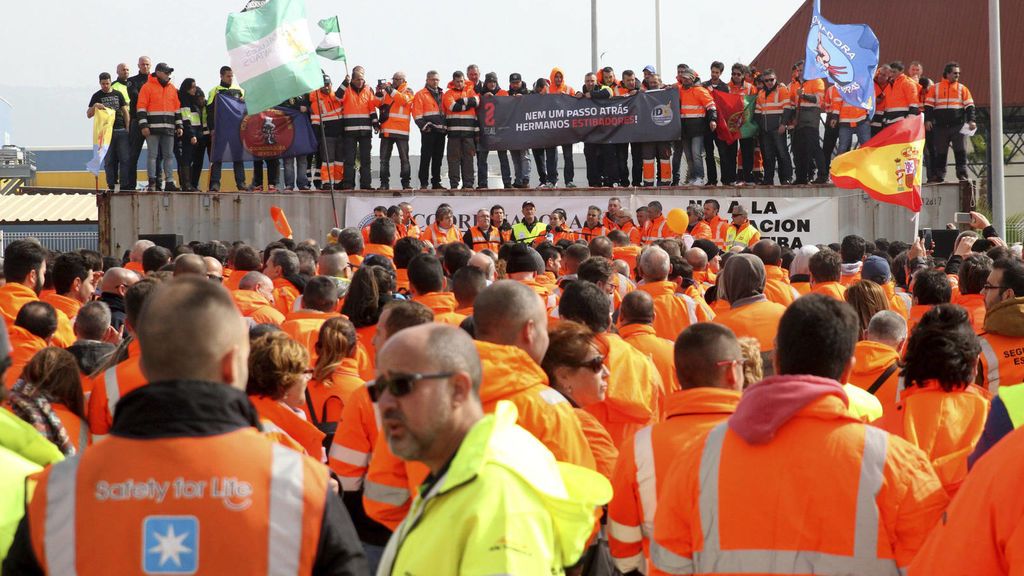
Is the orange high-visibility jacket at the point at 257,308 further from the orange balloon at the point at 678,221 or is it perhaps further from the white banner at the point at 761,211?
the white banner at the point at 761,211

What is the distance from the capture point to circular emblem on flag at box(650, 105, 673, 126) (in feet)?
64.5

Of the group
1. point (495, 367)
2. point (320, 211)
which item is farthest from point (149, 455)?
point (320, 211)

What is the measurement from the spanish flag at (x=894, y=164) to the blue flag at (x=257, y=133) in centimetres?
904

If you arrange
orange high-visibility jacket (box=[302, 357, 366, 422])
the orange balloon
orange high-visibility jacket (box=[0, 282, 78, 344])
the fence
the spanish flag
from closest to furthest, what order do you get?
orange high-visibility jacket (box=[302, 357, 366, 422]) < orange high-visibility jacket (box=[0, 282, 78, 344]) < the spanish flag < the orange balloon < the fence

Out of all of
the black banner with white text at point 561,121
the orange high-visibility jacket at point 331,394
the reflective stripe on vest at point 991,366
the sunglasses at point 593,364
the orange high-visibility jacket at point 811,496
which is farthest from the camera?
the black banner with white text at point 561,121

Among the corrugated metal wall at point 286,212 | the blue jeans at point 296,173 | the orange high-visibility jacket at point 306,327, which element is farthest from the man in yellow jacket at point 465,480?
the blue jeans at point 296,173

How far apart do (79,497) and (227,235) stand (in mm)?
17295

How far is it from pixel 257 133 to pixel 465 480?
17551 mm

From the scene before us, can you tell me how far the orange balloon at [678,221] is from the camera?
16.8 metres

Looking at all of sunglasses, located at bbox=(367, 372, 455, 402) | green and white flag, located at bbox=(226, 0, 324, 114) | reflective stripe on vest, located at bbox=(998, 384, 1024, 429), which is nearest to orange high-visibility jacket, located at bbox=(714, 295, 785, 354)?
reflective stripe on vest, located at bbox=(998, 384, 1024, 429)

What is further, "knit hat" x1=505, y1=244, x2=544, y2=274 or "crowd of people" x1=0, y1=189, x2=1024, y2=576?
"knit hat" x1=505, y1=244, x2=544, y2=274

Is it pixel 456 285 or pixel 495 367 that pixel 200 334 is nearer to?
pixel 495 367

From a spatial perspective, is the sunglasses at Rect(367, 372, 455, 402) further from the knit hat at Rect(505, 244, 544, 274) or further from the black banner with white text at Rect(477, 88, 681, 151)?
the black banner with white text at Rect(477, 88, 681, 151)

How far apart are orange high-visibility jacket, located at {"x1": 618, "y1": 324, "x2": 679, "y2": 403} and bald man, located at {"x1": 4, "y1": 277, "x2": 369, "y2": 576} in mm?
3492
